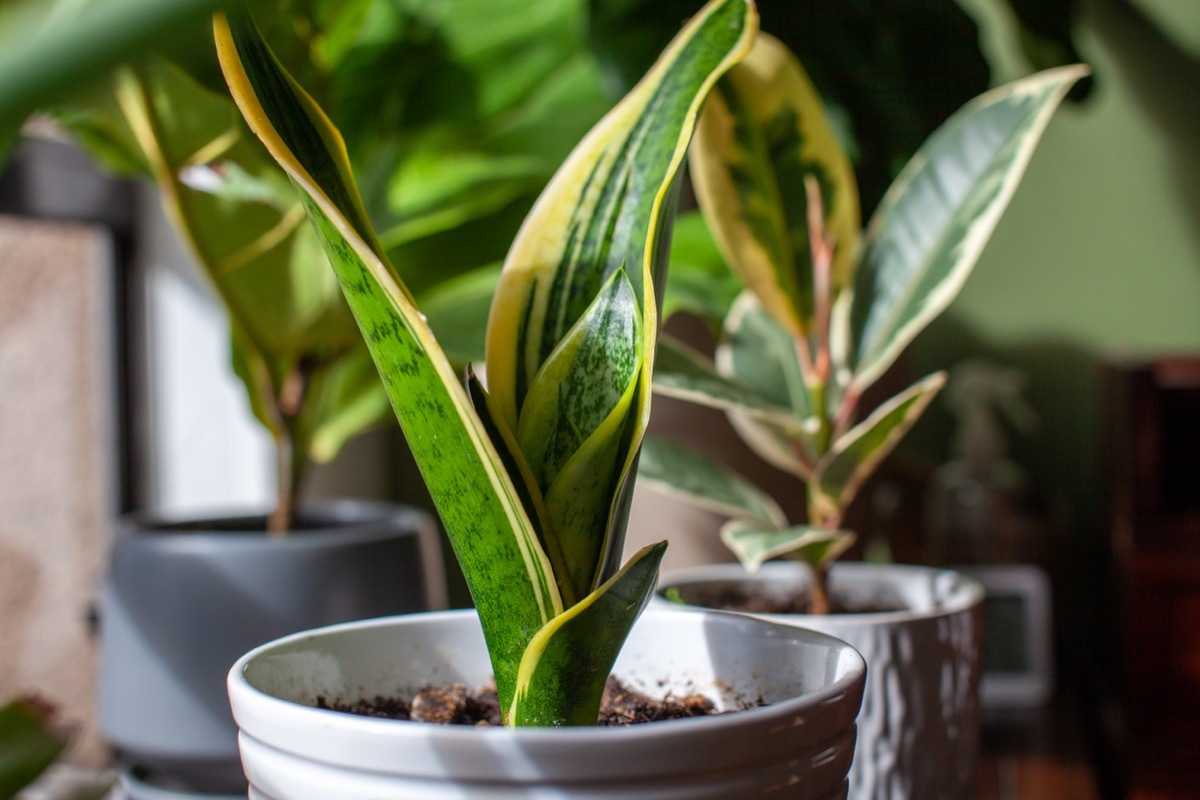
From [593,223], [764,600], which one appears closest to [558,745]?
[593,223]

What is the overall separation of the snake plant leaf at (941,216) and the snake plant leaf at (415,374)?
0.60 ft

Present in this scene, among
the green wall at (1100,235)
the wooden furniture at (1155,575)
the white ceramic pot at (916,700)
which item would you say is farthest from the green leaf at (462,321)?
the green wall at (1100,235)

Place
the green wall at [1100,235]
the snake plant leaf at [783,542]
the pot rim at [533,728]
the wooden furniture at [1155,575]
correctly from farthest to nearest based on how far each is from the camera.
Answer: the green wall at [1100,235]
the wooden furniture at [1155,575]
the snake plant leaf at [783,542]
the pot rim at [533,728]

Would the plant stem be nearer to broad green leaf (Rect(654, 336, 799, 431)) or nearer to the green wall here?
broad green leaf (Rect(654, 336, 799, 431))

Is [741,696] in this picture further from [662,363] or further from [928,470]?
[928,470]

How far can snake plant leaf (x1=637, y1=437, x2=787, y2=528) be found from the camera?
36cm

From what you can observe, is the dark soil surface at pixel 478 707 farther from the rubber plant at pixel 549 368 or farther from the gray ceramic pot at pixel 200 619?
the gray ceramic pot at pixel 200 619

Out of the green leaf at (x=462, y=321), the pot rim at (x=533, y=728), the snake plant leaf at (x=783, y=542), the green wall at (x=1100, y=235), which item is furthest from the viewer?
the green wall at (x=1100, y=235)

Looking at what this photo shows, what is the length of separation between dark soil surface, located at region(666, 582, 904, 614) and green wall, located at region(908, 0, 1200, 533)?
2.33 feet

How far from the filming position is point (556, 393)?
244 mm

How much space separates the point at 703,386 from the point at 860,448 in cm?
6

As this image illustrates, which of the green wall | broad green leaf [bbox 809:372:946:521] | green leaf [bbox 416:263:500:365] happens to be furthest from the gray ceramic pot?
the green wall

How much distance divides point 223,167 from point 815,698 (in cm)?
41

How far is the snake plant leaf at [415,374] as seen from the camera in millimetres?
196
